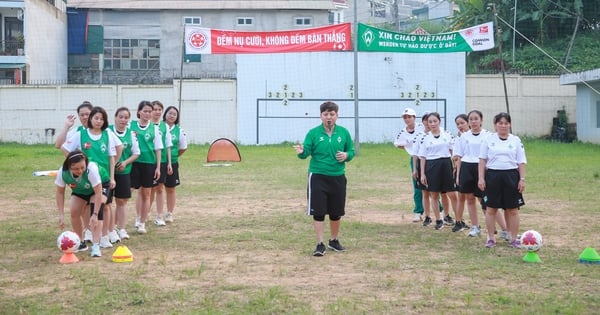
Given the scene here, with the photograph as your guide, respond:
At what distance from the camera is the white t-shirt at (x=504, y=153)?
948 centimetres

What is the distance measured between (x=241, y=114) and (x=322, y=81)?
400 centimetres

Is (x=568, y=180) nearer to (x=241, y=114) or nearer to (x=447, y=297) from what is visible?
(x=447, y=297)

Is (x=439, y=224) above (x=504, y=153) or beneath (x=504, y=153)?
beneath

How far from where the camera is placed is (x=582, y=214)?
12547 millimetres

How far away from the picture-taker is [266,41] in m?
35.3

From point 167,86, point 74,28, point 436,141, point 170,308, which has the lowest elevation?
point 170,308

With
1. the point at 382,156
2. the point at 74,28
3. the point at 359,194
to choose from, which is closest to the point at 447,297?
the point at 359,194

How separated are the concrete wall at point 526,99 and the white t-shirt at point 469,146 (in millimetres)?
28391

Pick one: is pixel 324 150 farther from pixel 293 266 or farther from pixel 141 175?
pixel 141 175

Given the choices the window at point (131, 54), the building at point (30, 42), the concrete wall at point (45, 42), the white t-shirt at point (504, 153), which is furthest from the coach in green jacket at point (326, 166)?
the window at point (131, 54)

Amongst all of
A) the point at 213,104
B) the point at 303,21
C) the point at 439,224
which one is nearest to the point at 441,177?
the point at 439,224

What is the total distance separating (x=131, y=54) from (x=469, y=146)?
43.2 metres

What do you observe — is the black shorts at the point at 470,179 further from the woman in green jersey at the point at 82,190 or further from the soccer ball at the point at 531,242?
the woman in green jersey at the point at 82,190

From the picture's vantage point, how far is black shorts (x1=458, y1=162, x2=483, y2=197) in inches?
420
